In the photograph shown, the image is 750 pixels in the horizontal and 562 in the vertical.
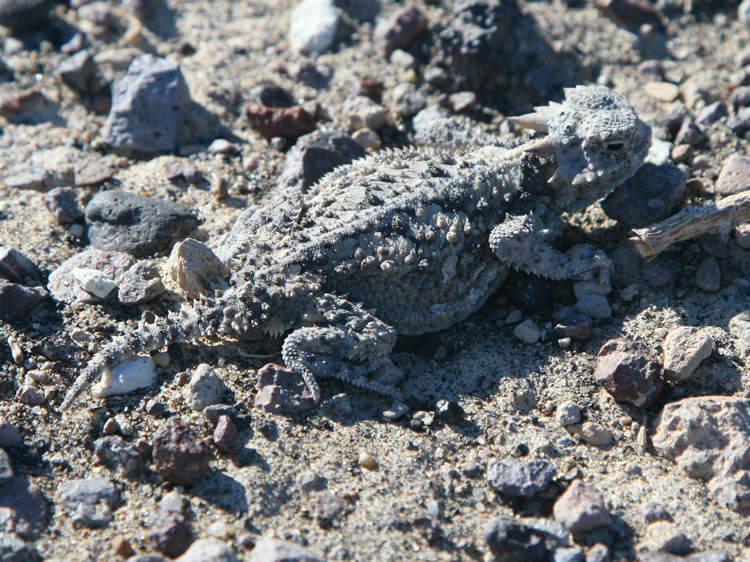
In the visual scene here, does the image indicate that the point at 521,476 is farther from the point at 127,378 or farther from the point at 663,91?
the point at 663,91

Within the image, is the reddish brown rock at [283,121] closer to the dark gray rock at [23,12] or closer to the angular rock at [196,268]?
the angular rock at [196,268]

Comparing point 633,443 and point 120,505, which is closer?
point 120,505

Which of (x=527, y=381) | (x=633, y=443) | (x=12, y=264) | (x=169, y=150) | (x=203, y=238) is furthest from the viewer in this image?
(x=169, y=150)

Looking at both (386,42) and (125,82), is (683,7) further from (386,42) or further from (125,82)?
(125,82)

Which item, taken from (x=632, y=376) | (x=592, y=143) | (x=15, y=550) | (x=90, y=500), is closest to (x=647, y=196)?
(x=592, y=143)

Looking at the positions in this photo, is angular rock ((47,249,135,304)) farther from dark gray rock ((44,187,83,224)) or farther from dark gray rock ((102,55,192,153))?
dark gray rock ((102,55,192,153))

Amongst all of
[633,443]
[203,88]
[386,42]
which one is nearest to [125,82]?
[203,88]

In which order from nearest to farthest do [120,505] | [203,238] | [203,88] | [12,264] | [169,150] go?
[120,505], [12,264], [203,238], [169,150], [203,88]

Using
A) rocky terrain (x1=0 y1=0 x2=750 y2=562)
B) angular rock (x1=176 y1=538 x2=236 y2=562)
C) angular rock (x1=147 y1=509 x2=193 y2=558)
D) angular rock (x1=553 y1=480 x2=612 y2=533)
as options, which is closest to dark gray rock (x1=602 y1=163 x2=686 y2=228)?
rocky terrain (x1=0 y1=0 x2=750 y2=562)
